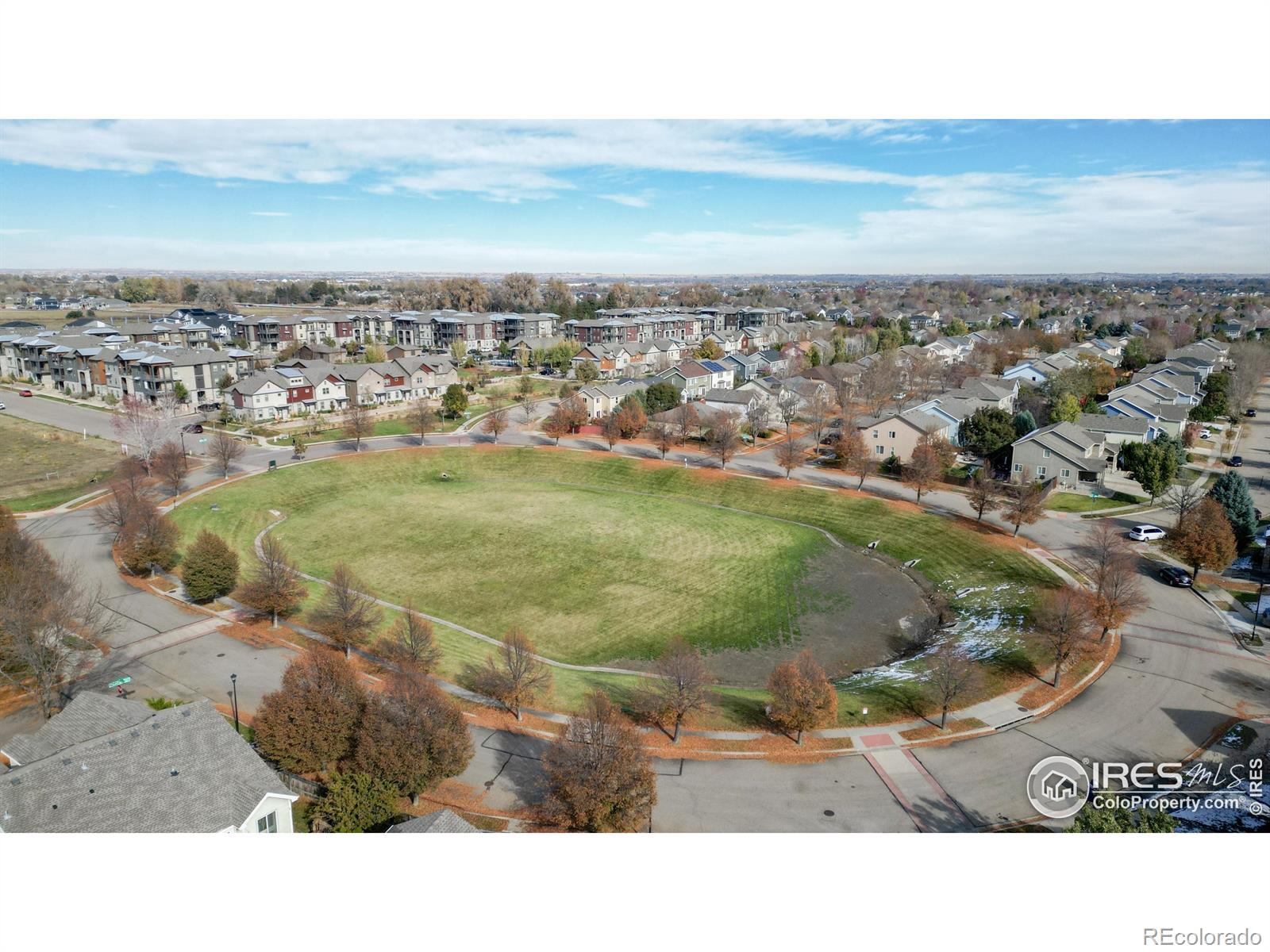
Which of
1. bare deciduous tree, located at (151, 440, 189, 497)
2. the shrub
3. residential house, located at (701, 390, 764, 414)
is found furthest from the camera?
residential house, located at (701, 390, 764, 414)

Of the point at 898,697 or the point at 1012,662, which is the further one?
the point at 1012,662

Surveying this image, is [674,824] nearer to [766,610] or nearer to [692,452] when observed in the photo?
[766,610]

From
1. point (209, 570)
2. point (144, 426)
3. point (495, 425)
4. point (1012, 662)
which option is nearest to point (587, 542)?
point (209, 570)

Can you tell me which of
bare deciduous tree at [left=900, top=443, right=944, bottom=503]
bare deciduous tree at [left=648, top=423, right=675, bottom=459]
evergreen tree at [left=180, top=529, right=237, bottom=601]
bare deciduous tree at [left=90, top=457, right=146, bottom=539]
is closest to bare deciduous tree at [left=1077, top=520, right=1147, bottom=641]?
bare deciduous tree at [left=900, top=443, right=944, bottom=503]

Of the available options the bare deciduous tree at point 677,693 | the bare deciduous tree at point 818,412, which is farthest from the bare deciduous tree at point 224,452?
the bare deciduous tree at point 818,412

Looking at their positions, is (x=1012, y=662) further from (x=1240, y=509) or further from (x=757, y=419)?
(x=757, y=419)

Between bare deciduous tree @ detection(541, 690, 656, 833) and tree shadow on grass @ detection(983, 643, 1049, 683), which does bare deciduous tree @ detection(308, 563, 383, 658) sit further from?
tree shadow on grass @ detection(983, 643, 1049, 683)
